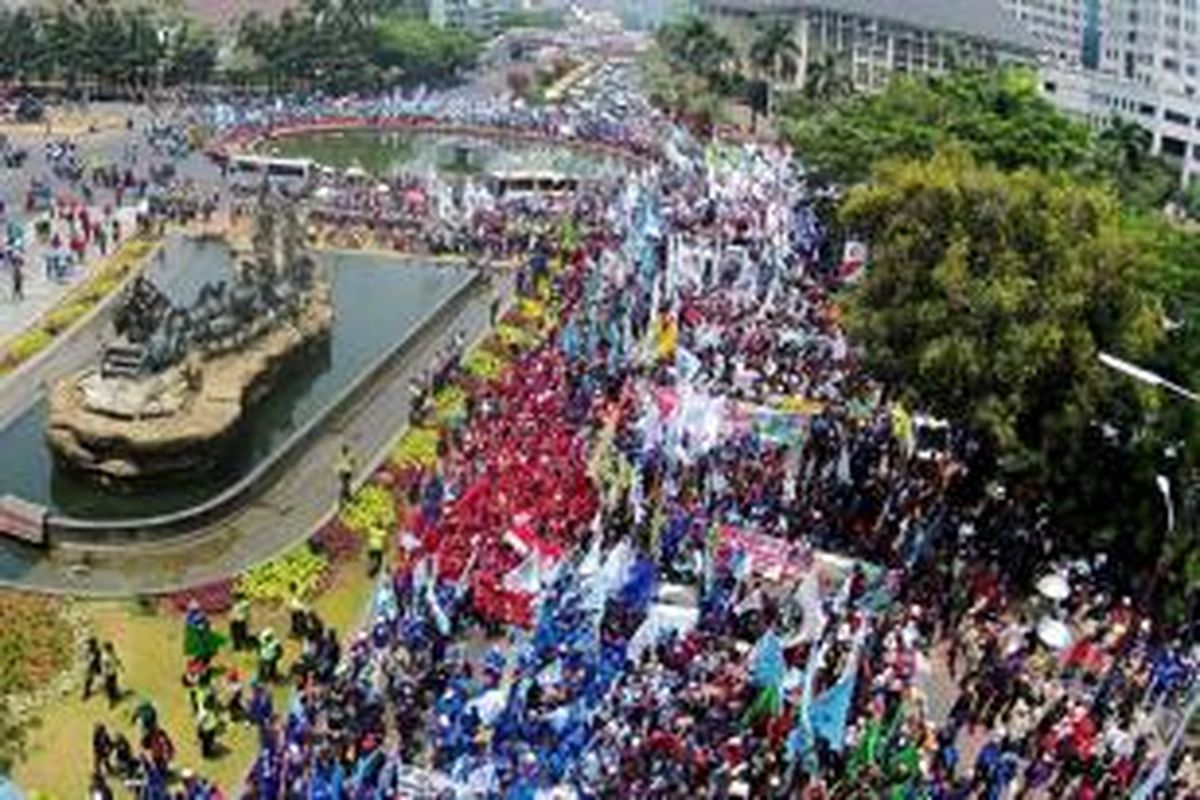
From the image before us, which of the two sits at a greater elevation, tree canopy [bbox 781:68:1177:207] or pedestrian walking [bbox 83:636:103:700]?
tree canopy [bbox 781:68:1177:207]

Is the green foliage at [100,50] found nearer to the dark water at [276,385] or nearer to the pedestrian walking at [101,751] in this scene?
the dark water at [276,385]

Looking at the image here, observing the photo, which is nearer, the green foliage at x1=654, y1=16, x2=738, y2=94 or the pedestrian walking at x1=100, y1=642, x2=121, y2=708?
the pedestrian walking at x1=100, y1=642, x2=121, y2=708

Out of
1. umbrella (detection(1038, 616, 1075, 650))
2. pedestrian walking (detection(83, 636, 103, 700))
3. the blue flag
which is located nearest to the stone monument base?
pedestrian walking (detection(83, 636, 103, 700))

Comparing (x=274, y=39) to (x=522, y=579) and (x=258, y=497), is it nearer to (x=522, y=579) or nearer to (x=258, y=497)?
(x=258, y=497)

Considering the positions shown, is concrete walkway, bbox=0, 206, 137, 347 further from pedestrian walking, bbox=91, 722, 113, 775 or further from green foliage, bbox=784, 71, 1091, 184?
green foliage, bbox=784, 71, 1091, 184

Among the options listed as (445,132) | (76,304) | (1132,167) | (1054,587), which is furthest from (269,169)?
(1054,587)

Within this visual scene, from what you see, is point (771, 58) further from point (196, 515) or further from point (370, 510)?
point (196, 515)
